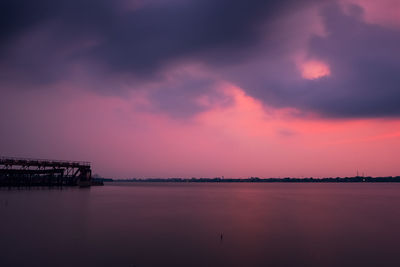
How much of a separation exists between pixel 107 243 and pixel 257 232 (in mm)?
13382

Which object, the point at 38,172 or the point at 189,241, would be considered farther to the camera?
the point at 38,172

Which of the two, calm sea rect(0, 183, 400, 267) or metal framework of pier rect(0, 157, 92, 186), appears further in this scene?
metal framework of pier rect(0, 157, 92, 186)

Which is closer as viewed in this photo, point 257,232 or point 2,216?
point 257,232

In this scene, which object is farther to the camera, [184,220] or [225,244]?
[184,220]

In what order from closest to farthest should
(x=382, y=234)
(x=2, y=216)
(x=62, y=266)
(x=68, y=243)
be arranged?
1. (x=62, y=266)
2. (x=68, y=243)
3. (x=382, y=234)
4. (x=2, y=216)

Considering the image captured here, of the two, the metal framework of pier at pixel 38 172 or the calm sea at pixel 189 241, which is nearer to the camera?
the calm sea at pixel 189 241

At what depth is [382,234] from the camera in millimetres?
26656

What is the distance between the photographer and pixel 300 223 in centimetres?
3194

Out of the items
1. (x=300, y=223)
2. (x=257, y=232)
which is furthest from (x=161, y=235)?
(x=300, y=223)

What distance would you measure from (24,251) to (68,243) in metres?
2.95

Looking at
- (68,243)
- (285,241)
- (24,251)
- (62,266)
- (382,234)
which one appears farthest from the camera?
(382,234)

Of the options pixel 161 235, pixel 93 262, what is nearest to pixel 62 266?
pixel 93 262

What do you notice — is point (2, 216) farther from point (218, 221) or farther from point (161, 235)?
point (218, 221)

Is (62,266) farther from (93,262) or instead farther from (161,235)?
(161,235)
